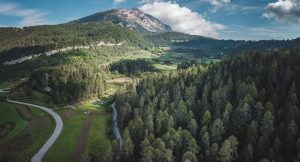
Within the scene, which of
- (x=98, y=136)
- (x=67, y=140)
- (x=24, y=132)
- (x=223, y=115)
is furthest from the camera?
(x=24, y=132)

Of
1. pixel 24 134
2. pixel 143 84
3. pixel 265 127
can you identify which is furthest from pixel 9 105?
pixel 265 127

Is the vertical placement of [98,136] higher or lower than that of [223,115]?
lower

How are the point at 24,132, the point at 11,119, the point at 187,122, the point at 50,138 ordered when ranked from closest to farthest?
the point at 187,122 < the point at 50,138 < the point at 24,132 < the point at 11,119

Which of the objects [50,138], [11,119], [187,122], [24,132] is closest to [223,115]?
[187,122]

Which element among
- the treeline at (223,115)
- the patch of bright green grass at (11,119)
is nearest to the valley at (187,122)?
the patch of bright green grass at (11,119)

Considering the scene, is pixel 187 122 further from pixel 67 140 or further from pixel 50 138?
pixel 50 138

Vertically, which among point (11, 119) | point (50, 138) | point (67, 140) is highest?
point (11, 119)

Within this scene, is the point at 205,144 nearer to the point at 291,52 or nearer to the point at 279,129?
the point at 279,129

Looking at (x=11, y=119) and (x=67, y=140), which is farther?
(x=11, y=119)
